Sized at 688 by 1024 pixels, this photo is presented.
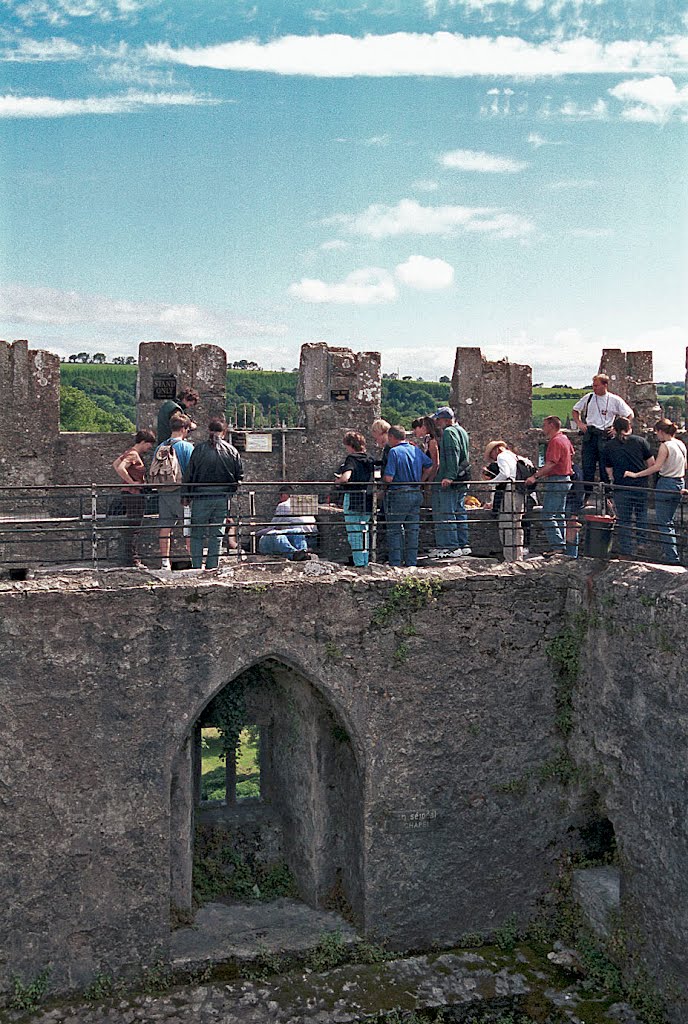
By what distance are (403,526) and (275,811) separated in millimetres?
4103

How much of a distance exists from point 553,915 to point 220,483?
18.4ft

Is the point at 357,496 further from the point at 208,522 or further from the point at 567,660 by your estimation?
the point at 567,660

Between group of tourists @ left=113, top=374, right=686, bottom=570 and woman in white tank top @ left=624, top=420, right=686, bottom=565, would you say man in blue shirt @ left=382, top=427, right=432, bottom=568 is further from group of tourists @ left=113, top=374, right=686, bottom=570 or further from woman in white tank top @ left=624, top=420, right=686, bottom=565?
woman in white tank top @ left=624, top=420, right=686, bottom=565

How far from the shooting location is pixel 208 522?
397 inches

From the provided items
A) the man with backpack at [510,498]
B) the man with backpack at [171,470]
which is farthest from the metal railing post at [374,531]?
the man with backpack at [171,470]

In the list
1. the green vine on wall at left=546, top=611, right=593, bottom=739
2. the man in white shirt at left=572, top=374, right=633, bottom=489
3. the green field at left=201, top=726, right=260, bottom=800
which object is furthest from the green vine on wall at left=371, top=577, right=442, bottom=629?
the green field at left=201, top=726, right=260, bottom=800

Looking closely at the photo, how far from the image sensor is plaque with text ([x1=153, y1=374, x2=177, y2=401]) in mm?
14586

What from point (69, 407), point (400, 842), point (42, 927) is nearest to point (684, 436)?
point (400, 842)

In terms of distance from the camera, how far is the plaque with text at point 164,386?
574 inches

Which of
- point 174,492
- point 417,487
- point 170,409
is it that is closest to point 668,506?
point 417,487

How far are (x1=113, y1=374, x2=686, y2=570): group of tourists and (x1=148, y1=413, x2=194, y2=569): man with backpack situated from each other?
0.01 meters

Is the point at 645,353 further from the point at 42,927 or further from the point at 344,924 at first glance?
the point at 42,927

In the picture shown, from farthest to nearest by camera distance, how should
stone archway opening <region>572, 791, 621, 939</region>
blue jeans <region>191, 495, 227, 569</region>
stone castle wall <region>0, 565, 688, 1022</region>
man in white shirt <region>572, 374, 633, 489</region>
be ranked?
man in white shirt <region>572, 374, 633, 489</region>, blue jeans <region>191, 495, 227, 569</region>, stone archway opening <region>572, 791, 621, 939</region>, stone castle wall <region>0, 565, 688, 1022</region>

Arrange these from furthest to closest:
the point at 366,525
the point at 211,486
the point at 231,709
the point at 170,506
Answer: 1. the point at 231,709
2. the point at 170,506
3. the point at 366,525
4. the point at 211,486
